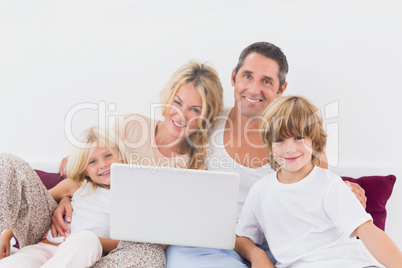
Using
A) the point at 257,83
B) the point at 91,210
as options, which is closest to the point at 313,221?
the point at 257,83

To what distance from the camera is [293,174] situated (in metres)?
1.53

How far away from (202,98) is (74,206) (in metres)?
0.77

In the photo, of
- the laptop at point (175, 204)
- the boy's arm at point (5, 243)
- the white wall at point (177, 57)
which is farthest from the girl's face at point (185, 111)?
the boy's arm at point (5, 243)

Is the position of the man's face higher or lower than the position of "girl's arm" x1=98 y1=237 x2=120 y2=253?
higher

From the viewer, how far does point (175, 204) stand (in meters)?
1.44

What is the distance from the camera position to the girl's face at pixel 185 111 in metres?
1.97

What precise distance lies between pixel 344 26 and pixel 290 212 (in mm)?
1133

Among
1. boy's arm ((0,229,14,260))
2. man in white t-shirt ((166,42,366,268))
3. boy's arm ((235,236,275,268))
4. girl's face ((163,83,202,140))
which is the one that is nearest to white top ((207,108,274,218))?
man in white t-shirt ((166,42,366,268))

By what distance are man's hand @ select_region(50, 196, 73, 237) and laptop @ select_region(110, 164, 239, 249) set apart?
390mm

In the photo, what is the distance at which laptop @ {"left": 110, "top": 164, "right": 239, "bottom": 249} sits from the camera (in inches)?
55.8

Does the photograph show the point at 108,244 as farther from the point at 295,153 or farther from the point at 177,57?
the point at 177,57

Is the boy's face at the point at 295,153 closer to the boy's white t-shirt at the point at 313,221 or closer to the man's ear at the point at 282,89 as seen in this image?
the boy's white t-shirt at the point at 313,221

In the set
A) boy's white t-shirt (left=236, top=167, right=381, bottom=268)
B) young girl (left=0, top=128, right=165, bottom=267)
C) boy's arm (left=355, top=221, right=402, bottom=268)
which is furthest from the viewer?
young girl (left=0, top=128, right=165, bottom=267)

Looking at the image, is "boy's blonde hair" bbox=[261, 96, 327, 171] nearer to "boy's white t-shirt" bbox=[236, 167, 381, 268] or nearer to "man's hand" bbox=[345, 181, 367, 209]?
"boy's white t-shirt" bbox=[236, 167, 381, 268]
